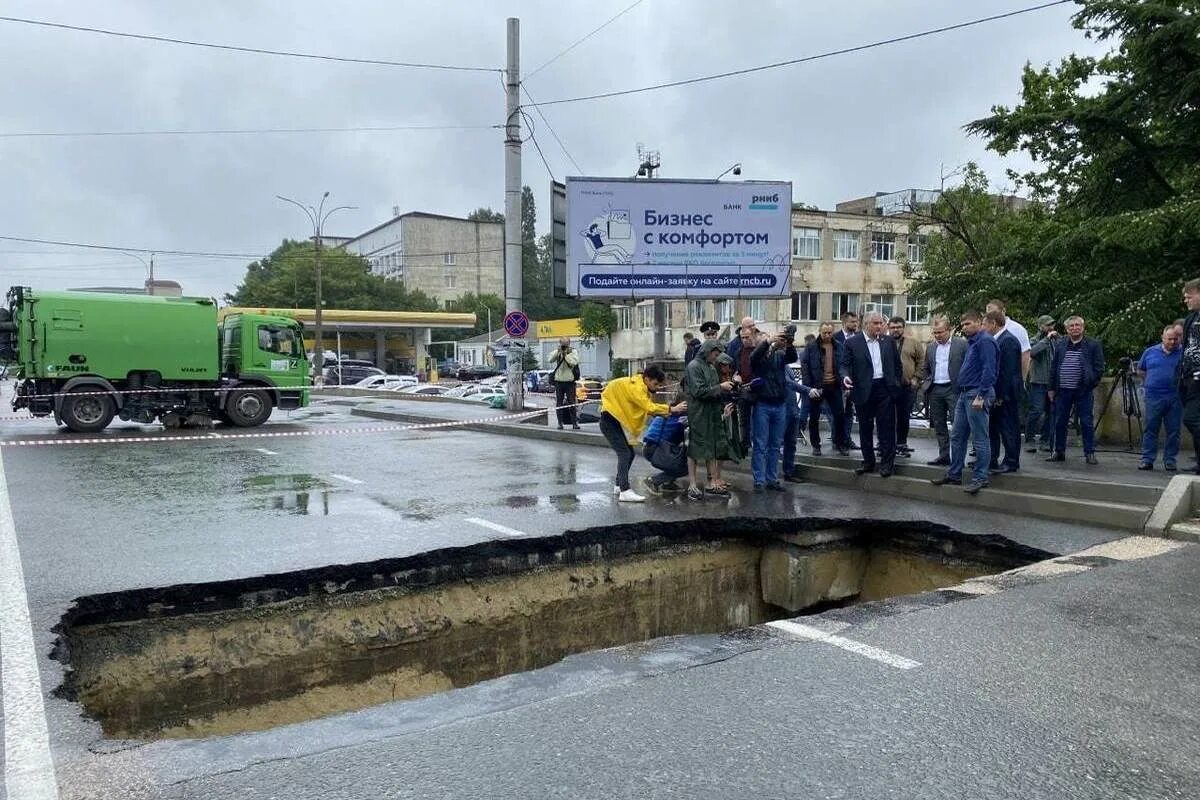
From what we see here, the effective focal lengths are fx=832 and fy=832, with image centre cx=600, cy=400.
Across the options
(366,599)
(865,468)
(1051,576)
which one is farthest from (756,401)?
(366,599)

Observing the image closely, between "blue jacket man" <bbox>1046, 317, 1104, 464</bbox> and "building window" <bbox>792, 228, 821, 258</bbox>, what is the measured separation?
36768 mm

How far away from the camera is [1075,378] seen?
905cm

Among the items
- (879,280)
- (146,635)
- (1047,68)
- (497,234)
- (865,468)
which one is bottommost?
(146,635)

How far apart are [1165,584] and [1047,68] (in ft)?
78.9

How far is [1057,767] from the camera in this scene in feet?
10.0

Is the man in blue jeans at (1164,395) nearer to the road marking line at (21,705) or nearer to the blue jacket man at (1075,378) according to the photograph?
the blue jacket man at (1075,378)

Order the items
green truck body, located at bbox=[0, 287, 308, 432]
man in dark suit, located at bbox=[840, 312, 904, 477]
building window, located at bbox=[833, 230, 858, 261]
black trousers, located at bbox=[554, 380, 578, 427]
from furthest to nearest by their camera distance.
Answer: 1. building window, located at bbox=[833, 230, 858, 261]
2. green truck body, located at bbox=[0, 287, 308, 432]
3. black trousers, located at bbox=[554, 380, 578, 427]
4. man in dark suit, located at bbox=[840, 312, 904, 477]

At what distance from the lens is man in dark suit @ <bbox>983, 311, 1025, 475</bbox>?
8.29 metres

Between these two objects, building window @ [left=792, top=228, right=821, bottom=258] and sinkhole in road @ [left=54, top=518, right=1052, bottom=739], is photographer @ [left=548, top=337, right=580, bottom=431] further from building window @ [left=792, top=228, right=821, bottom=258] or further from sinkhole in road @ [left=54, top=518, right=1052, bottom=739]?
building window @ [left=792, top=228, right=821, bottom=258]

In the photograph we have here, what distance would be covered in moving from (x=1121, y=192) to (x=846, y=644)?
16.5m

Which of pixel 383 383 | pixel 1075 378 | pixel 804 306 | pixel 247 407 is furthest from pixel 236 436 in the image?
pixel 804 306

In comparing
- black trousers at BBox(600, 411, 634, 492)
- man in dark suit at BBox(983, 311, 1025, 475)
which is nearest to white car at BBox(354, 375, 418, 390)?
black trousers at BBox(600, 411, 634, 492)

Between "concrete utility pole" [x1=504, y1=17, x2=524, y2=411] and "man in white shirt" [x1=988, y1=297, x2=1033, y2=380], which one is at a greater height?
"concrete utility pole" [x1=504, y1=17, x2=524, y2=411]

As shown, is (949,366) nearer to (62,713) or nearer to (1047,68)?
(62,713)
